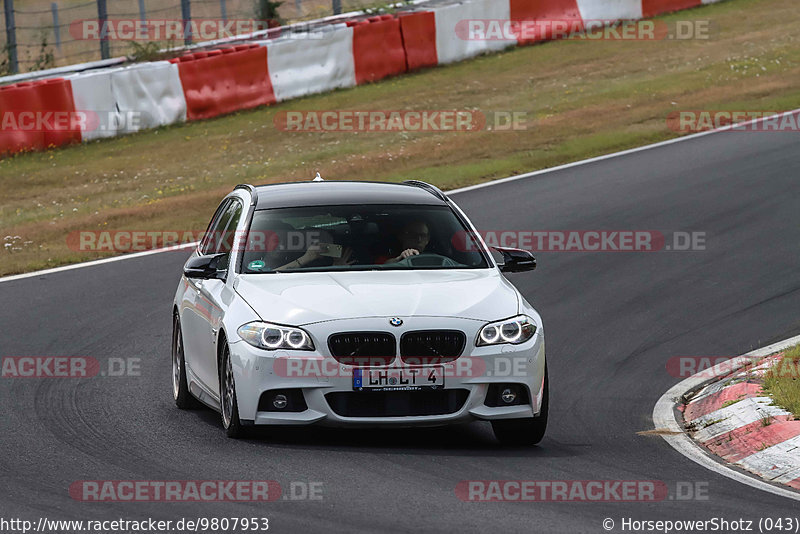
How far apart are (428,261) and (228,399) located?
1.63 metres

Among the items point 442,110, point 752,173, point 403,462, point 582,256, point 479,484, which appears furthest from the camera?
point 442,110

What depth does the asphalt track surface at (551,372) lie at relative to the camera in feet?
22.4

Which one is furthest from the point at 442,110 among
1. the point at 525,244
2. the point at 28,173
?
the point at 525,244

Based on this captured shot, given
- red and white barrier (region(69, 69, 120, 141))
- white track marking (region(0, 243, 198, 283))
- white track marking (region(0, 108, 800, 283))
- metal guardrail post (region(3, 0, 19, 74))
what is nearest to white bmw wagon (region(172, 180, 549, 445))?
white track marking (region(0, 243, 198, 283))

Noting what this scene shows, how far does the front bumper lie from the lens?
26.2 feet

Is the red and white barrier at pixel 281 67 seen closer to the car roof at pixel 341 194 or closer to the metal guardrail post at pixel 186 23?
the metal guardrail post at pixel 186 23

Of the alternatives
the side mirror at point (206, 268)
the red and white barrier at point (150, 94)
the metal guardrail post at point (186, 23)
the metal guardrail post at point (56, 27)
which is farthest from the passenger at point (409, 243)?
the metal guardrail post at point (56, 27)

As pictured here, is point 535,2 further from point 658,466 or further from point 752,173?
point 658,466

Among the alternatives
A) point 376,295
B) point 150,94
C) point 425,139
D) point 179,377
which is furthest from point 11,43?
point 376,295

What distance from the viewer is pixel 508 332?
825 cm

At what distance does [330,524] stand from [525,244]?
914cm

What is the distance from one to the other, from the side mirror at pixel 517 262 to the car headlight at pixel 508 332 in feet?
3.17

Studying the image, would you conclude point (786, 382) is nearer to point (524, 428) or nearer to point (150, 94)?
point (524, 428)

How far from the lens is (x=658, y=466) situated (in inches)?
311
